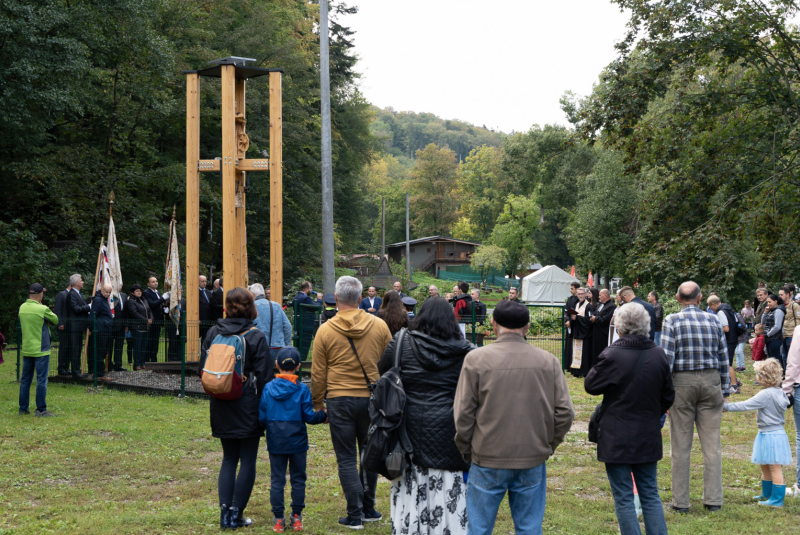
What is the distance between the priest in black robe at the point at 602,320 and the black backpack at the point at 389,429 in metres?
9.97

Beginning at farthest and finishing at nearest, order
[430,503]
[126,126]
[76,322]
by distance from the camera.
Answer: [126,126]
[76,322]
[430,503]

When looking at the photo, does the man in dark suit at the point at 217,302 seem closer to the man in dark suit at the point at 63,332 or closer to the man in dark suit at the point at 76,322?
the man in dark suit at the point at 76,322

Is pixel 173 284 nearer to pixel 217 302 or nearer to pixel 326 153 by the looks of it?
pixel 217 302

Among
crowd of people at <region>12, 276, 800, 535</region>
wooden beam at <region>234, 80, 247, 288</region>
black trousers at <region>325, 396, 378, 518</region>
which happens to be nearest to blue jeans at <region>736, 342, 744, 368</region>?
crowd of people at <region>12, 276, 800, 535</region>

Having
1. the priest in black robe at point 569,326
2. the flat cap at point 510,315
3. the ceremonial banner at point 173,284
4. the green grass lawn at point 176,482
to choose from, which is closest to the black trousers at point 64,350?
the ceremonial banner at point 173,284

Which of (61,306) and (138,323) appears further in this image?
(61,306)

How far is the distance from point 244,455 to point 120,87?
21149 mm

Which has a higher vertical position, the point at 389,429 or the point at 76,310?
the point at 76,310

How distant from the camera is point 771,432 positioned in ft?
19.6

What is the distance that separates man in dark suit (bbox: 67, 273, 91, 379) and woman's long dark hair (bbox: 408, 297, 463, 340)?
383 inches

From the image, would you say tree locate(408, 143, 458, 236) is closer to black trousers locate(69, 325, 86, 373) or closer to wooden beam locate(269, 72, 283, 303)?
wooden beam locate(269, 72, 283, 303)

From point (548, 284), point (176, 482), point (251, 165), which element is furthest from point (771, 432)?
point (548, 284)

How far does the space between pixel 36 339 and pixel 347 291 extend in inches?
256

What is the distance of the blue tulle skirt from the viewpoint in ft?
19.4
